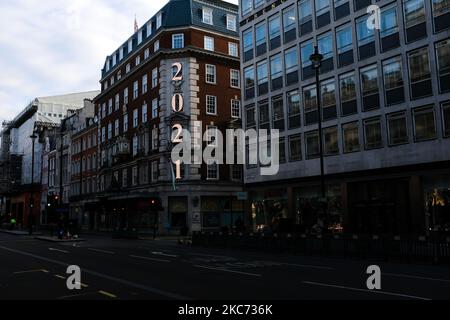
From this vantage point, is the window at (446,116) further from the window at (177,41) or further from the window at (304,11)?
the window at (177,41)

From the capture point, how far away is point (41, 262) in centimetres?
1853

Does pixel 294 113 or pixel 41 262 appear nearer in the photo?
pixel 41 262

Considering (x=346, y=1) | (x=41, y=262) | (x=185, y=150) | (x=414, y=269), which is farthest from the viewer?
(x=185, y=150)

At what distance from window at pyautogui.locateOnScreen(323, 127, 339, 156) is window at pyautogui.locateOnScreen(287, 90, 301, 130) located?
2.91 meters

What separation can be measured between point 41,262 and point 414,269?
14.3 meters

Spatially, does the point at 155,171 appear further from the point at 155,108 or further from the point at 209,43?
the point at 209,43

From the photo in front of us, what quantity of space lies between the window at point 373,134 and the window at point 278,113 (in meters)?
8.16

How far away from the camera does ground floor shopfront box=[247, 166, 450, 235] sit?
25828 millimetres

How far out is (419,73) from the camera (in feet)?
88.9

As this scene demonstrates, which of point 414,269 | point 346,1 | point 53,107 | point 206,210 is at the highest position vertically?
point 53,107

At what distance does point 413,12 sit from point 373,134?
7.54m

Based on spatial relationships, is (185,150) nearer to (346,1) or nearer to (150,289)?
(346,1)
